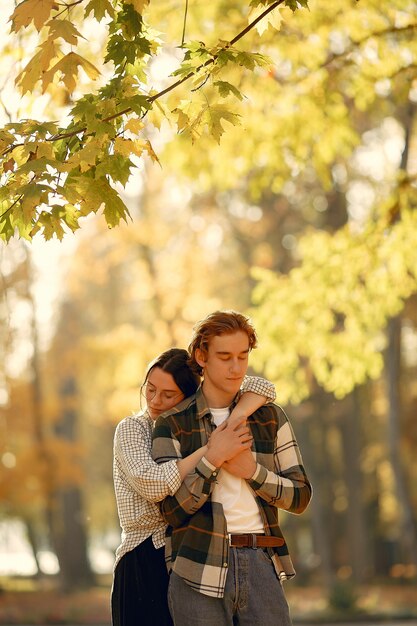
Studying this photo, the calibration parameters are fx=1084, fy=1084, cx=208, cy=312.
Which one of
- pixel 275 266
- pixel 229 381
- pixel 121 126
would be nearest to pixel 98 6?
pixel 121 126

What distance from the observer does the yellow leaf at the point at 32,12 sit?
440 cm

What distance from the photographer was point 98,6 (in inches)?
177

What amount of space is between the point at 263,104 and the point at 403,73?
1.38 meters

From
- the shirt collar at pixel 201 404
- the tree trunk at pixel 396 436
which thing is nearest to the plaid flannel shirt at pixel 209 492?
the shirt collar at pixel 201 404

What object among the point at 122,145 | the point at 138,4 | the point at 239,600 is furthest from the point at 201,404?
the point at 138,4

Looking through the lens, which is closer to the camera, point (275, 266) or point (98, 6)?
point (98, 6)

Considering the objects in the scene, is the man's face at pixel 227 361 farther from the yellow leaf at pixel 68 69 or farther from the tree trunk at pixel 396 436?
the tree trunk at pixel 396 436

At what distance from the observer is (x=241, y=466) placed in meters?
3.98

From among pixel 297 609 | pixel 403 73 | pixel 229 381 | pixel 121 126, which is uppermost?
pixel 403 73

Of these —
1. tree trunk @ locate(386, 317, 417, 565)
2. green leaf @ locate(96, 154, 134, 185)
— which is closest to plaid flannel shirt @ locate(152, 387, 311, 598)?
green leaf @ locate(96, 154, 134, 185)

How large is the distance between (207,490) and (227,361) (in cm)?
50

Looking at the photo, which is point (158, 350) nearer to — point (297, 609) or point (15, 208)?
point (297, 609)

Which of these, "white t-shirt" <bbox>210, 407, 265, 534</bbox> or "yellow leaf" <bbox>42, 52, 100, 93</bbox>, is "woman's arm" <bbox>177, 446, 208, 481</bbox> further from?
"yellow leaf" <bbox>42, 52, 100, 93</bbox>

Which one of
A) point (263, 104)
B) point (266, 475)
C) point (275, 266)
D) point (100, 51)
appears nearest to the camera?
point (266, 475)
